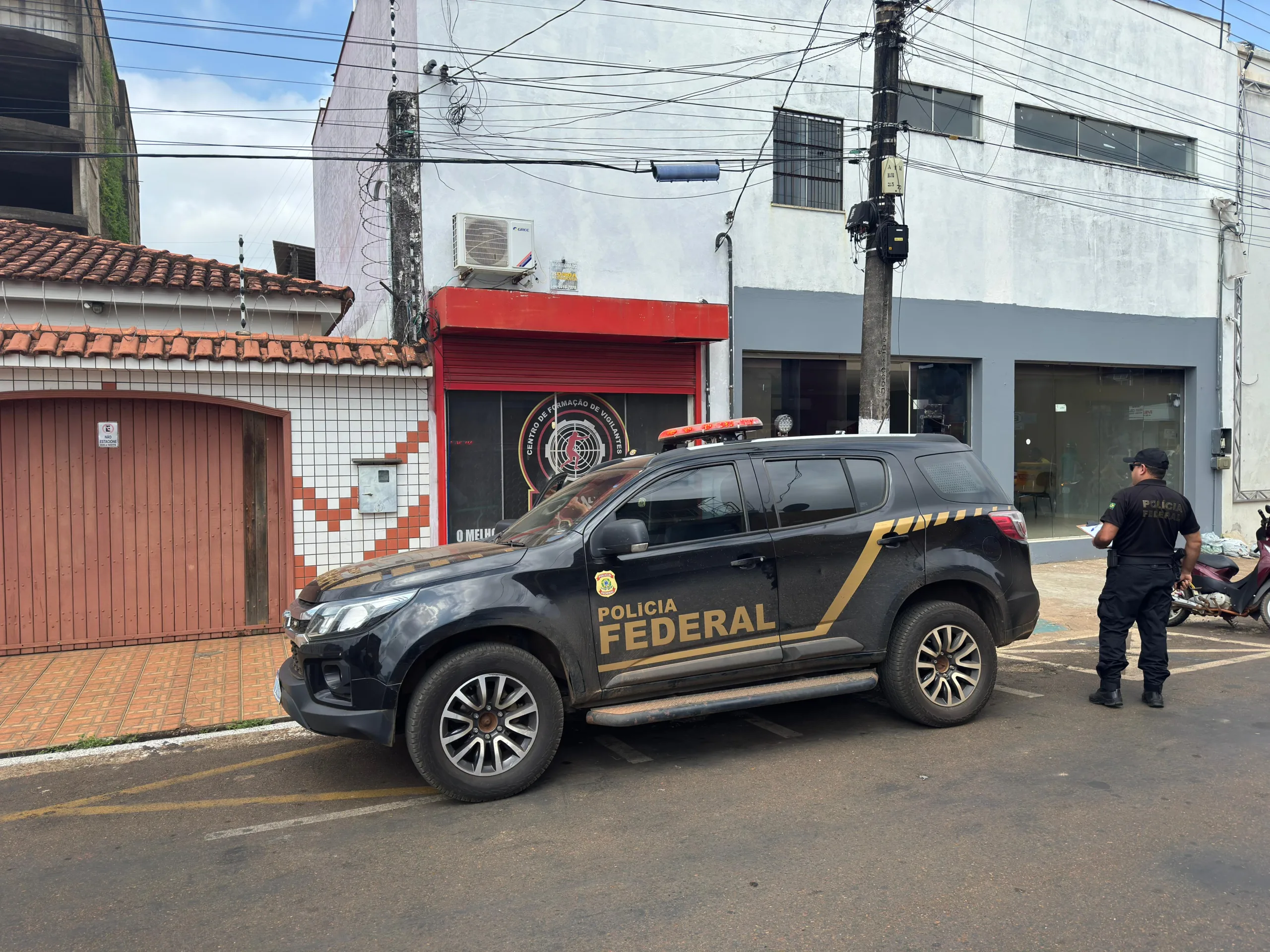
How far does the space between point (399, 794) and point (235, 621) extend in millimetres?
5039

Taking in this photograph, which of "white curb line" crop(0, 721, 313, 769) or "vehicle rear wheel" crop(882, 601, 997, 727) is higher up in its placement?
Answer: "vehicle rear wheel" crop(882, 601, 997, 727)

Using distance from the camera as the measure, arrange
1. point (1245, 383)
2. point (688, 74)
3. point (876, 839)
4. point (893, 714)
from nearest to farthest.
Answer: point (876, 839), point (893, 714), point (688, 74), point (1245, 383)

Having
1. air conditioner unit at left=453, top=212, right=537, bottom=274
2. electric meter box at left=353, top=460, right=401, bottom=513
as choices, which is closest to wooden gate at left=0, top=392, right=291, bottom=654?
electric meter box at left=353, top=460, right=401, bottom=513

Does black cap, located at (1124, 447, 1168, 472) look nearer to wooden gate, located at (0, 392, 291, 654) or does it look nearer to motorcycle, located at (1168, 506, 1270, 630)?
motorcycle, located at (1168, 506, 1270, 630)

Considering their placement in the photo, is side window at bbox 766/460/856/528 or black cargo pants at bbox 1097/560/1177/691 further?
black cargo pants at bbox 1097/560/1177/691

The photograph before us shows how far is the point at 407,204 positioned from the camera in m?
9.91

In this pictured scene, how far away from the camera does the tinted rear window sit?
6008 mm

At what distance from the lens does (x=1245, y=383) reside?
15.7 metres

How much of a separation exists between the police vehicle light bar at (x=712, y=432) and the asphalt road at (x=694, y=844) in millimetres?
1937

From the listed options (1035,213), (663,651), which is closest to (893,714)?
(663,651)

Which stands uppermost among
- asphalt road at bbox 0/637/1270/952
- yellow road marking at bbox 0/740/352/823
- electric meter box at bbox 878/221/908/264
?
electric meter box at bbox 878/221/908/264

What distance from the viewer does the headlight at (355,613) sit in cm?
469

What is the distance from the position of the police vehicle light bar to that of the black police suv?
0.03m

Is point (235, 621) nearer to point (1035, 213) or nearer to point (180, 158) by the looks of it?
point (180, 158)
